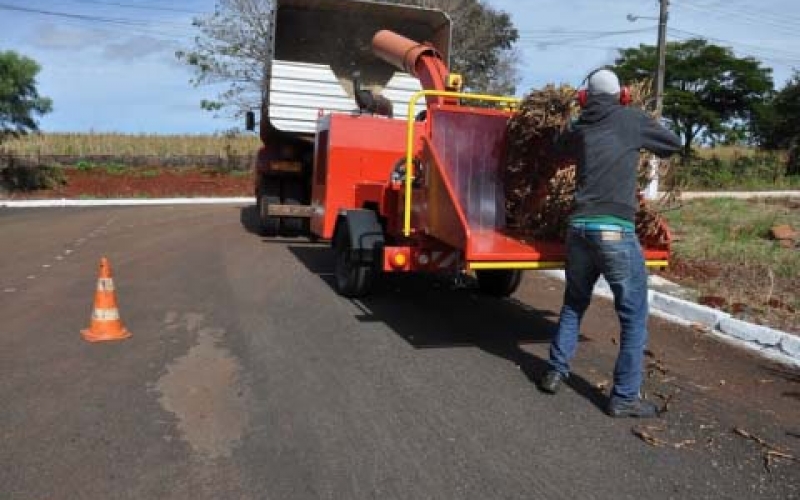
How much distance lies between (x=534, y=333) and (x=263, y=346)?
8.01 feet

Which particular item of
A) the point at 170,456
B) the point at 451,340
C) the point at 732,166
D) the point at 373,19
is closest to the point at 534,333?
the point at 451,340

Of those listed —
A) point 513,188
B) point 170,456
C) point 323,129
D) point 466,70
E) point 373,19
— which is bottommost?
point 170,456

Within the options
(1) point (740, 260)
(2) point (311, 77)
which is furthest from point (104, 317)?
(1) point (740, 260)

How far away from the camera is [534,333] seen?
739 centimetres

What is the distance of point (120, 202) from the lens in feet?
78.6

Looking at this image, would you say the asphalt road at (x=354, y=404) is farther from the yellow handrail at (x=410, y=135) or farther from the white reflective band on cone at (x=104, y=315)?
the yellow handrail at (x=410, y=135)

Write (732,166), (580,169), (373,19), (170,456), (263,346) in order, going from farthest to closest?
(732,166)
(373,19)
(263,346)
(580,169)
(170,456)

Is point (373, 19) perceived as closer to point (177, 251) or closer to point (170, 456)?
point (177, 251)

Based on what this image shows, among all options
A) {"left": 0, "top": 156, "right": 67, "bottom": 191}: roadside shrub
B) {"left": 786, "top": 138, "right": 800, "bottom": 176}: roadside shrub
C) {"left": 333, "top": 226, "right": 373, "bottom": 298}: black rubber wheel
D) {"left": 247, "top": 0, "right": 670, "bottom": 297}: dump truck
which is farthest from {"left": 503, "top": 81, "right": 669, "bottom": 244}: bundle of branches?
{"left": 0, "top": 156, "right": 67, "bottom": 191}: roadside shrub

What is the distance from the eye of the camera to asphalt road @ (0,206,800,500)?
414 cm

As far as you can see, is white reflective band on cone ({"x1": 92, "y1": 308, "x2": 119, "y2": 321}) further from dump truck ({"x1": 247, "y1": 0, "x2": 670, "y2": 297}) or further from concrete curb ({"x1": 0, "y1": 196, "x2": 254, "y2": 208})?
concrete curb ({"x1": 0, "y1": 196, "x2": 254, "y2": 208})

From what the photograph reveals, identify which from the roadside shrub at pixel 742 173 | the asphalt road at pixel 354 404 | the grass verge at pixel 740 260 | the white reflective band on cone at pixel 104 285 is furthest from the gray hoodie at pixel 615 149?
the roadside shrub at pixel 742 173

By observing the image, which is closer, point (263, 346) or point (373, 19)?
→ point (263, 346)

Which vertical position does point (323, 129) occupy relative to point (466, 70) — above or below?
below
